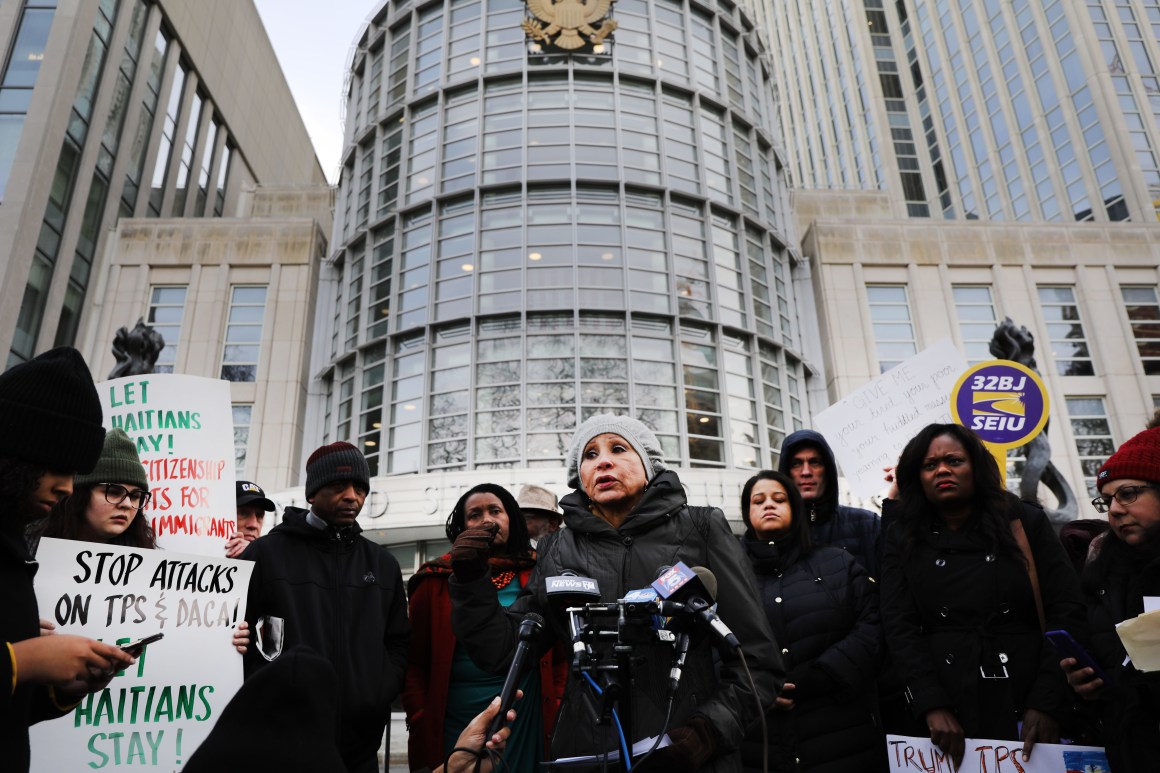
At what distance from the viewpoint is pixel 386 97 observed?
81.4 ft

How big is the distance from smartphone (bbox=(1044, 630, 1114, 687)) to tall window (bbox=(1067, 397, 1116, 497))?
23.3m

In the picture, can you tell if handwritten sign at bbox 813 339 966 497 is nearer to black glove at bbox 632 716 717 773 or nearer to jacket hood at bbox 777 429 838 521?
jacket hood at bbox 777 429 838 521

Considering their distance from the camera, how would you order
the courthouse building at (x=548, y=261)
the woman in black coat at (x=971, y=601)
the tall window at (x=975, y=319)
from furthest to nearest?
1. the tall window at (x=975, y=319)
2. the courthouse building at (x=548, y=261)
3. the woman in black coat at (x=971, y=601)

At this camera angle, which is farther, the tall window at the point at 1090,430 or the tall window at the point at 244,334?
the tall window at the point at 1090,430

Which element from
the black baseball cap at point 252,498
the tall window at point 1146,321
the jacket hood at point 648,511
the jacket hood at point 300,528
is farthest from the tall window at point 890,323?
the jacket hood at point 648,511

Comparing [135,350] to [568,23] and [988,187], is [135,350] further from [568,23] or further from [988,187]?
[988,187]

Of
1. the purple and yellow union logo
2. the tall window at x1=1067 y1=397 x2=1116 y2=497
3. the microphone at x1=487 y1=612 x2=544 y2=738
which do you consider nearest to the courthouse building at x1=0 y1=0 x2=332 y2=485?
the purple and yellow union logo

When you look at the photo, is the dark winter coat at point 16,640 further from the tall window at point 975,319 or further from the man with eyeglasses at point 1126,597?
the tall window at point 975,319

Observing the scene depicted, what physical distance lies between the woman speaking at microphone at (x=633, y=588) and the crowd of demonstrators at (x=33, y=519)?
1301 millimetres

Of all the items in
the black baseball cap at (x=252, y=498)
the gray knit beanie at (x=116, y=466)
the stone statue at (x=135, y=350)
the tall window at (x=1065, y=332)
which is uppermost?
the tall window at (x=1065, y=332)

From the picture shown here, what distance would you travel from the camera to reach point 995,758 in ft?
10.2

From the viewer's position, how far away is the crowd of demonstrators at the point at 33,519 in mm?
1891

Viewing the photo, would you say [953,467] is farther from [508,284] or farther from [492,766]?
[508,284]

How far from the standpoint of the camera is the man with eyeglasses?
9.46 feet
